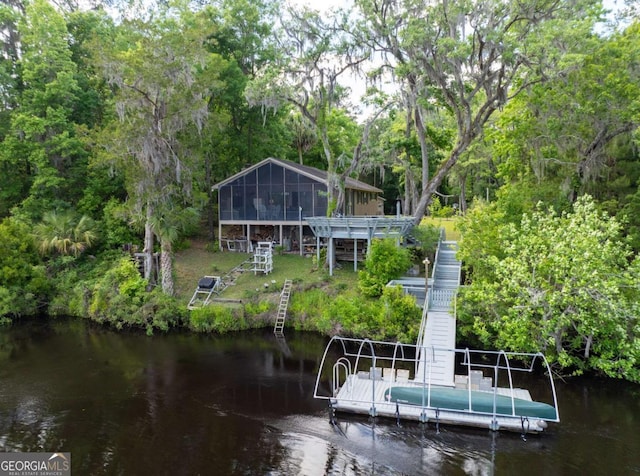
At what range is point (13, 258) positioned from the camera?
67.2 ft

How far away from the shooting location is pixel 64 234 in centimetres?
2269

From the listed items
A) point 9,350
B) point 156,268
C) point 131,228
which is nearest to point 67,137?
point 131,228

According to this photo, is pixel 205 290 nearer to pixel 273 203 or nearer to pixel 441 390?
pixel 273 203

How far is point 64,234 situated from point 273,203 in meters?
10.9

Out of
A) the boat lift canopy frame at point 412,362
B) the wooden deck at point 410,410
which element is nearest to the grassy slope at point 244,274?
the boat lift canopy frame at point 412,362

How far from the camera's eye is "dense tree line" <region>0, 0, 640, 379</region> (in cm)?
1461

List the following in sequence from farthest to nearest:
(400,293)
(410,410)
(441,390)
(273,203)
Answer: (273,203) → (400,293) → (441,390) → (410,410)

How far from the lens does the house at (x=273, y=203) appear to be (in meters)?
24.8

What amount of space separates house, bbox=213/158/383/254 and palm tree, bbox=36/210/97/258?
7.08 m

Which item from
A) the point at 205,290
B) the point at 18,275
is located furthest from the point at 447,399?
the point at 18,275

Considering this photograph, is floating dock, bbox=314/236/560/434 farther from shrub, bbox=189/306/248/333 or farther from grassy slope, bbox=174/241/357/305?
grassy slope, bbox=174/241/357/305

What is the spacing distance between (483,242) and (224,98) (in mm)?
18894

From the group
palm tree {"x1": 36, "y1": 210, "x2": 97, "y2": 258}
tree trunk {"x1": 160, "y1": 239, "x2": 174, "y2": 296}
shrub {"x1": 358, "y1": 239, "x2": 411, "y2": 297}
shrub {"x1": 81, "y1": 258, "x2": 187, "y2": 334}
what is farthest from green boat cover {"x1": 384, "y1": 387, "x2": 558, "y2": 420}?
palm tree {"x1": 36, "y1": 210, "x2": 97, "y2": 258}

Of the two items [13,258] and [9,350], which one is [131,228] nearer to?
[13,258]
